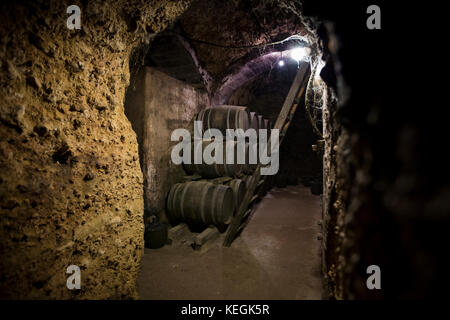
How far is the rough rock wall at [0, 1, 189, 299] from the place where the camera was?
126cm

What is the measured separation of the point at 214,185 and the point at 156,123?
5.59 ft

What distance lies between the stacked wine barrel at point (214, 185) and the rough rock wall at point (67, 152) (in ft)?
6.40

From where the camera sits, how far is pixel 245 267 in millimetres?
3090

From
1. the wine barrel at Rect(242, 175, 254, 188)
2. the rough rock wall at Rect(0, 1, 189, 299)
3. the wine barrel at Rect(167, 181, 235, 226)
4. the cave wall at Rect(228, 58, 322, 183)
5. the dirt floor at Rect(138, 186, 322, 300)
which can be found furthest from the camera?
the cave wall at Rect(228, 58, 322, 183)

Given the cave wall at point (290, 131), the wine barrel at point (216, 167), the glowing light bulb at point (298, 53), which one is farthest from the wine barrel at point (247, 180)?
the cave wall at point (290, 131)

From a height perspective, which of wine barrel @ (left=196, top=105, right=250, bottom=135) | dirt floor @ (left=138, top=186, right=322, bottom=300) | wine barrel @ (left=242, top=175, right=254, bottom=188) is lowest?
dirt floor @ (left=138, top=186, right=322, bottom=300)

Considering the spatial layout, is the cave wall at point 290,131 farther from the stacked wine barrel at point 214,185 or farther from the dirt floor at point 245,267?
the dirt floor at point 245,267

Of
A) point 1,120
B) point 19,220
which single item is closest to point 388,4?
point 1,120

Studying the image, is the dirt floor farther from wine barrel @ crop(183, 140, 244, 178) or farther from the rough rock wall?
wine barrel @ crop(183, 140, 244, 178)

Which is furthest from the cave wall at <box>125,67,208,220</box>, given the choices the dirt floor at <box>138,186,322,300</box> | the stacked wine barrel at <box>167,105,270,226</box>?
the dirt floor at <box>138,186,322,300</box>

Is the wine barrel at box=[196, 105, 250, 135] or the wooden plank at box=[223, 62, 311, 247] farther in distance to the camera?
the wine barrel at box=[196, 105, 250, 135]

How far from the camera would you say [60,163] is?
4.99 feet

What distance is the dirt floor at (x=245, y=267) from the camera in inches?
100

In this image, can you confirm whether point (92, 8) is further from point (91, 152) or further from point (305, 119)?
point (305, 119)
